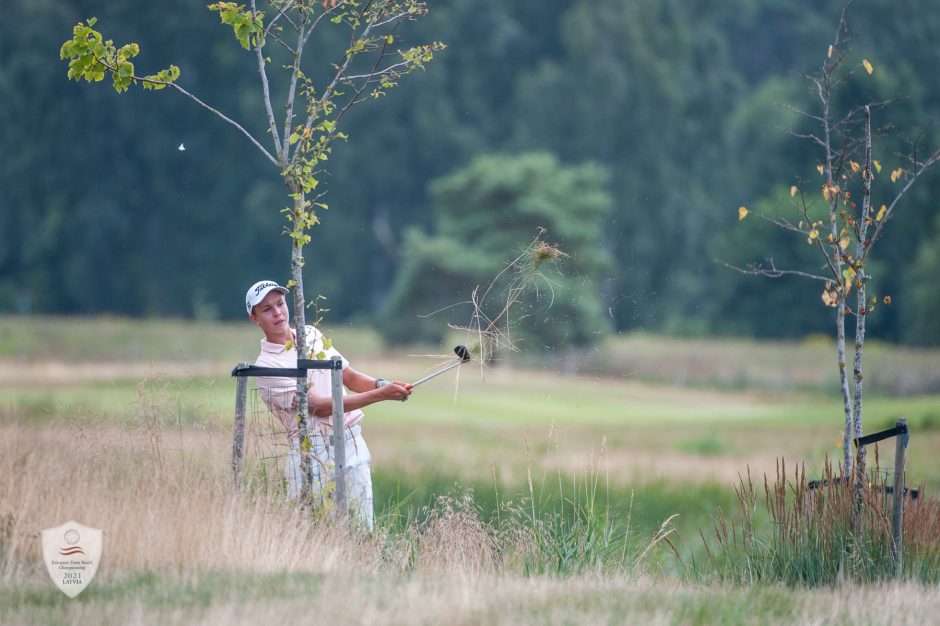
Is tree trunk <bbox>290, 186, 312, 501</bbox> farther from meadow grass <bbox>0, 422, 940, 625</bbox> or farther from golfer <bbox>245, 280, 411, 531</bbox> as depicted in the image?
meadow grass <bbox>0, 422, 940, 625</bbox>

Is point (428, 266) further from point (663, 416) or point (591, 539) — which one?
point (591, 539)

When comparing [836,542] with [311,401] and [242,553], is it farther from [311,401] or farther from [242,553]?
[242,553]

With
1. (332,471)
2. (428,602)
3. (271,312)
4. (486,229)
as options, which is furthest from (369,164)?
(428,602)

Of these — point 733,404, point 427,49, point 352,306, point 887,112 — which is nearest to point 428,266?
point 352,306

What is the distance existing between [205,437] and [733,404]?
26962mm

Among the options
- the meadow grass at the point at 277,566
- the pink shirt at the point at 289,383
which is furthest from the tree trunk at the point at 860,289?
the pink shirt at the point at 289,383

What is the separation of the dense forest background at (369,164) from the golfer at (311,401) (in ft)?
138

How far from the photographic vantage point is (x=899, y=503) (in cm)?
770

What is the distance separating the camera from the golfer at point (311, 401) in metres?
8.17

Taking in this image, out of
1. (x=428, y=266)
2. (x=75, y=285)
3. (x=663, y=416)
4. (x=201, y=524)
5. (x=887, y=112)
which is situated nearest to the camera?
(x=201, y=524)

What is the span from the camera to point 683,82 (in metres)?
55.4
